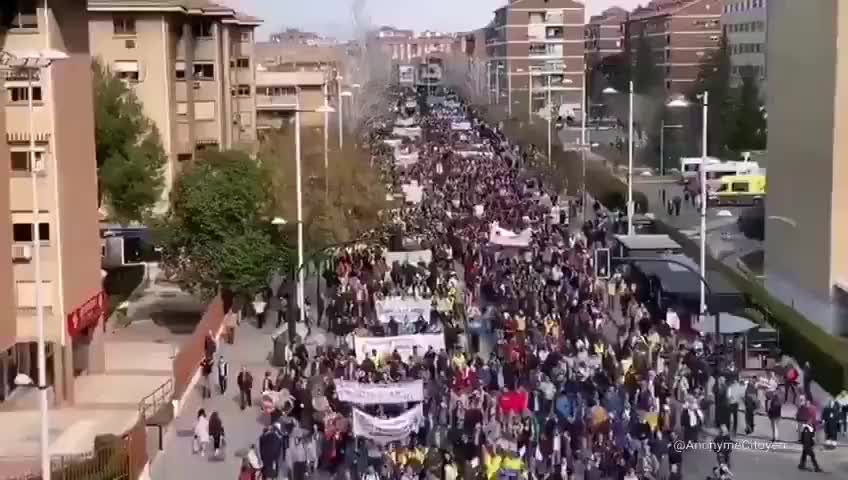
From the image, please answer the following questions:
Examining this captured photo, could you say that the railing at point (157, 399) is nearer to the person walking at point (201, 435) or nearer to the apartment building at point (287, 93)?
the person walking at point (201, 435)

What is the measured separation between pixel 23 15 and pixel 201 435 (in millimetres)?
7394

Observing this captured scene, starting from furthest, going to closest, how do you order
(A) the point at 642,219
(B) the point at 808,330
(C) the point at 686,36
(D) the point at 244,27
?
(C) the point at 686,36 < (D) the point at 244,27 < (A) the point at 642,219 < (B) the point at 808,330

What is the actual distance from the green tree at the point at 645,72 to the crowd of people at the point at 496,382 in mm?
45112

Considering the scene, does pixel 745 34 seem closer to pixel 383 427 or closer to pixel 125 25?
pixel 125 25

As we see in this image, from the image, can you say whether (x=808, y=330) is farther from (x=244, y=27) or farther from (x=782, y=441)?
(x=244, y=27)

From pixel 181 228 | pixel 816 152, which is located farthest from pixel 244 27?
pixel 816 152

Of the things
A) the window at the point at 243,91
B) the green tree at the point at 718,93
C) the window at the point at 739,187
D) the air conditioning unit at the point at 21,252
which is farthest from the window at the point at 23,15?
the green tree at the point at 718,93

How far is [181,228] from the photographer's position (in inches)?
973

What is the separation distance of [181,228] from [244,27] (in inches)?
978

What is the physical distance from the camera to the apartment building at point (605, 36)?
103438 mm

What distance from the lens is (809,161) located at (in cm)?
2480

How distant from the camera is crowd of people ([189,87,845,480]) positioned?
1481 centimetres

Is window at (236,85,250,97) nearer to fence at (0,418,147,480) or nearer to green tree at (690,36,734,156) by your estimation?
green tree at (690,36,734,156)

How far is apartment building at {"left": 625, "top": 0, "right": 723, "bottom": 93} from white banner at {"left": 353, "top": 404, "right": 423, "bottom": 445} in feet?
205
